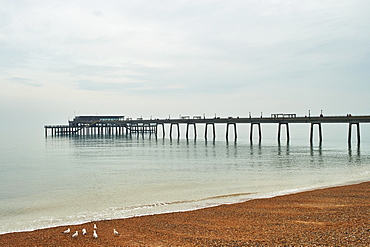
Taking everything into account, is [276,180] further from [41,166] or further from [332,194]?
[41,166]

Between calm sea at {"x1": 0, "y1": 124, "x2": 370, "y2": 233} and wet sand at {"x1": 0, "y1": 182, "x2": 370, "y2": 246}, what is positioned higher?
wet sand at {"x1": 0, "y1": 182, "x2": 370, "y2": 246}

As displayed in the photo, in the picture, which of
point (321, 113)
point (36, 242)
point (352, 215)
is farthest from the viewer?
point (321, 113)

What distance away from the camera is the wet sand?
9203mm

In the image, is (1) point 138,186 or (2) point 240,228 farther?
(1) point 138,186

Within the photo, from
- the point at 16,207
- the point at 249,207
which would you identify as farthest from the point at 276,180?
the point at 16,207

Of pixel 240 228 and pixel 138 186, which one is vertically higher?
pixel 240 228

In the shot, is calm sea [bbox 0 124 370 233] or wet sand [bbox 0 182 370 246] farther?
calm sea [bbox 0 124 370 233]

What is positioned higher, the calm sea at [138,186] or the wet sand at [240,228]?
the wet sand at [240,228]

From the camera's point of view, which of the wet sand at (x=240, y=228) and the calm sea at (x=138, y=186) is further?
the calm sea at (x=138, y=186)

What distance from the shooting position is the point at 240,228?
10688mm

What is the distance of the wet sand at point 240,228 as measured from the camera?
9.20 metres

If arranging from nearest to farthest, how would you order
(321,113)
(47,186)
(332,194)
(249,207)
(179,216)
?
(179,216) < (249,207) < (332,194) < (47,186) < (321,113)

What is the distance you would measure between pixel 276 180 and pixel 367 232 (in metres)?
13.7

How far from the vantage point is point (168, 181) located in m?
23.2
